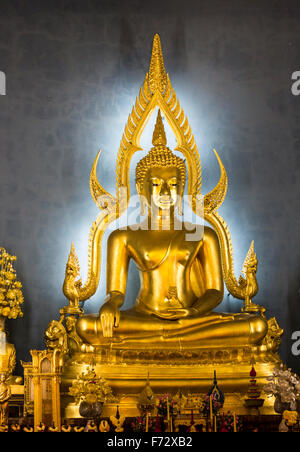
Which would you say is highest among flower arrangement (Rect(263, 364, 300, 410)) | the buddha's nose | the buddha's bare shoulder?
the buddha's nose

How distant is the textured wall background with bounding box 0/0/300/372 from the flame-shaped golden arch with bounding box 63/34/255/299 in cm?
28

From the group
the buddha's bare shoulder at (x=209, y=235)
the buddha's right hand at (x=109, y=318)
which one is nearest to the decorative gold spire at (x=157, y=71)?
the buddha's bare shoulder at (x=209, y=235)

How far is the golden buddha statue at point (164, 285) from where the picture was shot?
457cm

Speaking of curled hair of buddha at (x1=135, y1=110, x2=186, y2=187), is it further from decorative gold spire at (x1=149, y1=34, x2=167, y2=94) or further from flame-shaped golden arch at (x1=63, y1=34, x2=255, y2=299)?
decorative gold spire at (x1=149, y1=34, x2=167, y2=94)

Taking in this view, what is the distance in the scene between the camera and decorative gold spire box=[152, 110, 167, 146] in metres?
5.64

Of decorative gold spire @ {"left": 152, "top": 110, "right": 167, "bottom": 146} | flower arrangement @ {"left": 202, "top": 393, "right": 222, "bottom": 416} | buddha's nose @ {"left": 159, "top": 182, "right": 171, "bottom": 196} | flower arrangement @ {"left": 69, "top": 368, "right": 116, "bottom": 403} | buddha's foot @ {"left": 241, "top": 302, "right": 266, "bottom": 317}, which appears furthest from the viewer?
decorative gold spire @ {"left": 152, "top": 110, "right": 167, "bottom": 146}

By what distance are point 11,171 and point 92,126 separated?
78 cm

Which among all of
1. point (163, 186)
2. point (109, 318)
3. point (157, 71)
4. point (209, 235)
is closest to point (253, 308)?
point (209, 235)

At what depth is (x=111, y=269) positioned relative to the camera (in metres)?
5.25

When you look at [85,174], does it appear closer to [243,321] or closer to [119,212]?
[119,212]

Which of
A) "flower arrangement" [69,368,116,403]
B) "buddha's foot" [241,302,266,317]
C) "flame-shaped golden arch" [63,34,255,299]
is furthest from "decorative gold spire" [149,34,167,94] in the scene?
"flower arrangement" [69,368,116,403]

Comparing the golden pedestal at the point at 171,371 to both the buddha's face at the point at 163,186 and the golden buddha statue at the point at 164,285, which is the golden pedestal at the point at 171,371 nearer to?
the golden buddha statue at the point at 164,285

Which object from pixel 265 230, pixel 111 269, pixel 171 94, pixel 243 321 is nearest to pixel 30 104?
pixel 171 94

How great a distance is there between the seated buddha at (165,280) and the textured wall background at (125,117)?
0.54m
